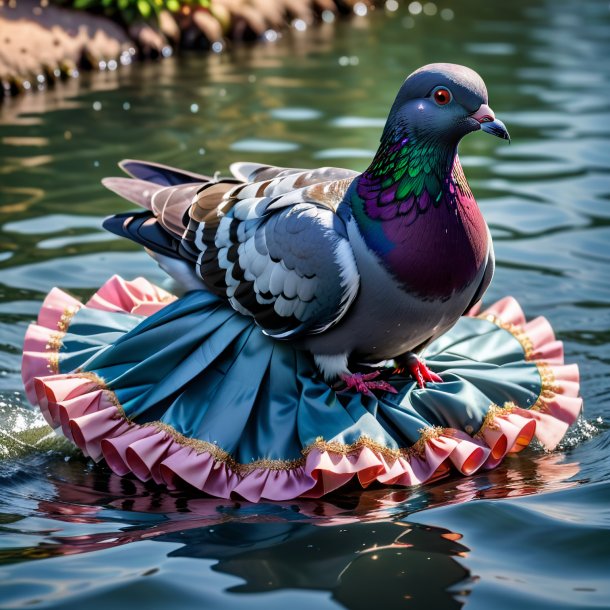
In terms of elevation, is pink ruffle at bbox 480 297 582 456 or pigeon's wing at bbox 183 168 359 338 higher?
pigeon's wing at bbox 183 168 359 338

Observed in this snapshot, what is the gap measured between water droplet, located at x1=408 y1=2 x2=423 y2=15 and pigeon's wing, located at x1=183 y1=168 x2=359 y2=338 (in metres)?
8.76

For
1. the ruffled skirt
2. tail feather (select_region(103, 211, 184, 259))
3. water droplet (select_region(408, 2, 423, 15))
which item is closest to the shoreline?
water droplet (select_region(408, 2, 423, 15))

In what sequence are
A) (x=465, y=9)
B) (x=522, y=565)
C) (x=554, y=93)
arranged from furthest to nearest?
1. (x=465, y=9)
2. (x=554, y=93)
3. (x=522, y=565)

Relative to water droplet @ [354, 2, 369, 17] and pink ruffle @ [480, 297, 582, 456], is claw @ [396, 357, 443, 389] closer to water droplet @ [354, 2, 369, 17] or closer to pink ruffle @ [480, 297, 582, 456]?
pink ruffle @ [480, 297, 582, 456]

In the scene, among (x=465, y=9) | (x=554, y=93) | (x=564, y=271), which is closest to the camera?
(x=564, y=271)

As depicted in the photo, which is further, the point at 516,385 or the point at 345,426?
the point at 516,385

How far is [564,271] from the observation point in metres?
5.62

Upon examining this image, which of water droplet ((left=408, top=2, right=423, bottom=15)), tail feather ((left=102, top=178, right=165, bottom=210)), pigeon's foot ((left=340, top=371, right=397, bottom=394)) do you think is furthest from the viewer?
water droplet ((left=408, top=2, right=423, bottom=15))

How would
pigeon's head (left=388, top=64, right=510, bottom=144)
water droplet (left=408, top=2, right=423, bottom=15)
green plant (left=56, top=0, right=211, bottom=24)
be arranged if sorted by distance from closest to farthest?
pigeon's head (left=388, top=64, right=510, bottom=144) → green plant (left=56, top=0, right=211, bottom=24) → water droplet (left=408, top=2, right=423, bottom=15)

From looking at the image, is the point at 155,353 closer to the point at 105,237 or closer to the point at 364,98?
the point at 105,237

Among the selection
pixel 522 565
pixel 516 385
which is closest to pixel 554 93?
pixel 516 385

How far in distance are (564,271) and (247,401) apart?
2511mm

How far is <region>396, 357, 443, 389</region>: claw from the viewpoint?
3.87 m

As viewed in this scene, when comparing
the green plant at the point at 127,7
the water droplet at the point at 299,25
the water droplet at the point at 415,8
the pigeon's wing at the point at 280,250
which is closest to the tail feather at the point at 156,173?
the pigeon's wing at the point at 280,250
